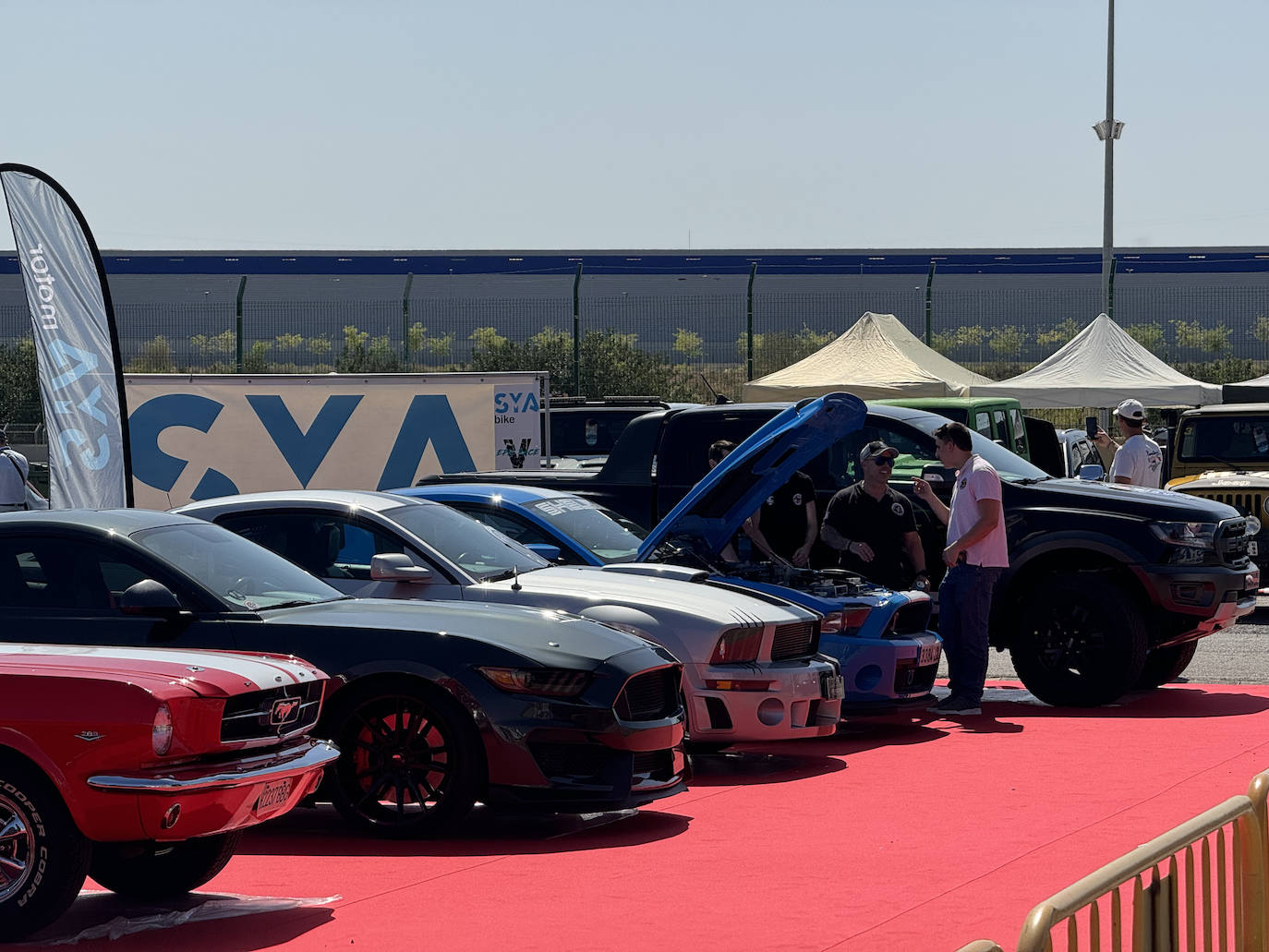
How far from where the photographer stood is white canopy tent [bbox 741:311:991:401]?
75.5ft

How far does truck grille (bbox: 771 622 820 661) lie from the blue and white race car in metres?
0.47

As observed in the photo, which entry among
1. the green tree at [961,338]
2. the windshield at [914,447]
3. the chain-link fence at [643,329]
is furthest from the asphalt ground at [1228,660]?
the green tree at [961,338]

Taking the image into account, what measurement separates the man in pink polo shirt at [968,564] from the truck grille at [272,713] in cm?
563

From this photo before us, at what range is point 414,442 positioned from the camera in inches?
770

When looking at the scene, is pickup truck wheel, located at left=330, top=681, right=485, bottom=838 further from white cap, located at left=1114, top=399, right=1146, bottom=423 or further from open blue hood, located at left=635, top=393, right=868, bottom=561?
white cap, located at left=1114, top=399, right=1146, bottom=423

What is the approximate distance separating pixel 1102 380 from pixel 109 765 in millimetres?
22079

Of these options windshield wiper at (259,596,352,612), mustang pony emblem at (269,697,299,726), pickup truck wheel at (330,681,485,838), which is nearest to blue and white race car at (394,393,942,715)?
windshield wiper at (259,596,352,612)

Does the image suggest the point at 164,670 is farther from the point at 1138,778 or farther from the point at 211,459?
the point at 211,459

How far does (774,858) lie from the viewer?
270 inches

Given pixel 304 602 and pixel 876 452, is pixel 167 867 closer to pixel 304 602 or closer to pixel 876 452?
pixel 304 602

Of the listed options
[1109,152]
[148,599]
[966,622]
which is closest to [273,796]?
[148,599]

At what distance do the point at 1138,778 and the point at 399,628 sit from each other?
4.08 metres

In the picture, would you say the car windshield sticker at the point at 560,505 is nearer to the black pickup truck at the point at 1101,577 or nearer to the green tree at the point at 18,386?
the black pickup truck at the point at 1101,577

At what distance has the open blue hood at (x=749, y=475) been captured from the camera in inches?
397
